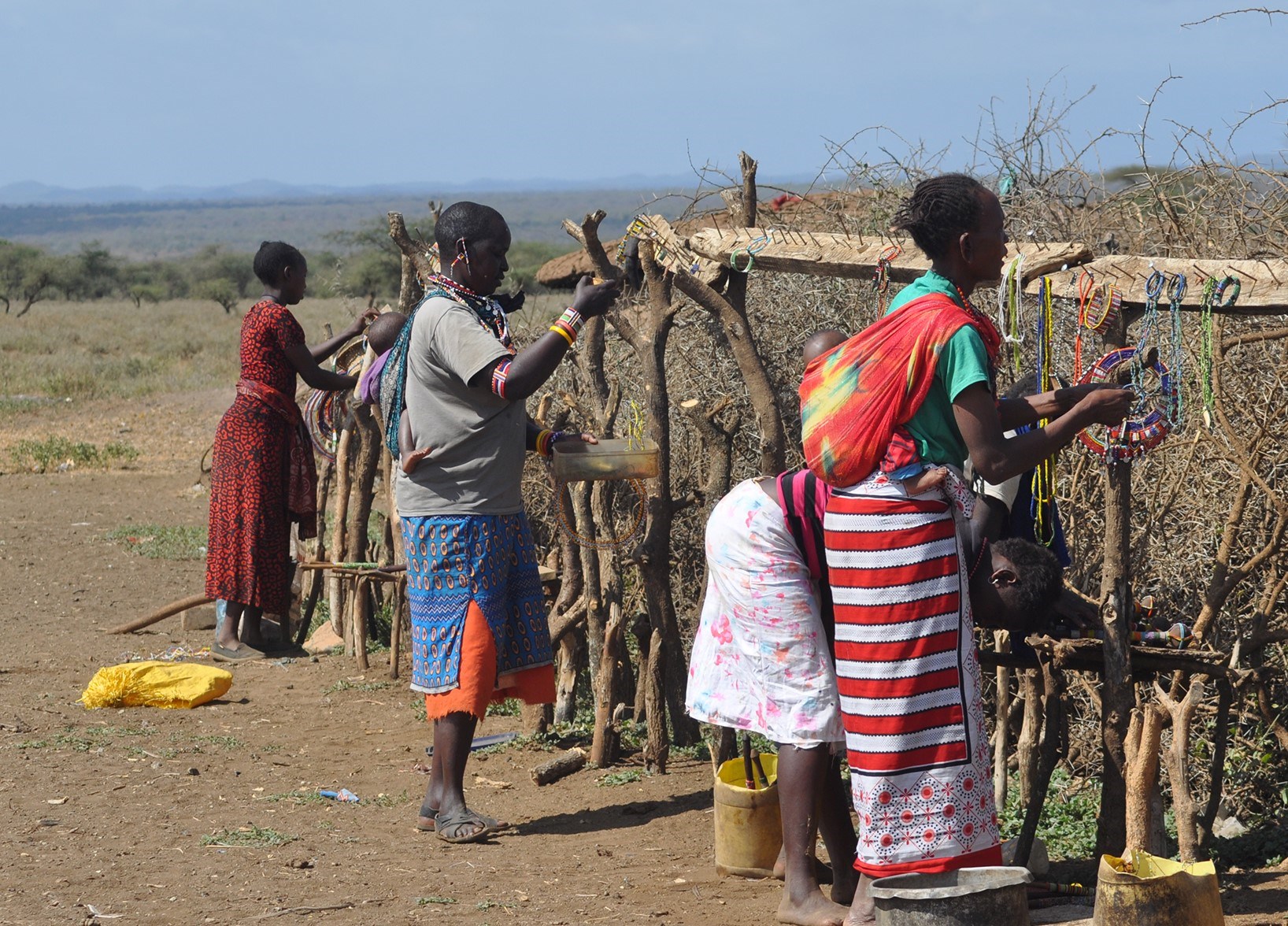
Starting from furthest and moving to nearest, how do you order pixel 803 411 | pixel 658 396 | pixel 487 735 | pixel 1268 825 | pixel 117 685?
pixel 117 685 → pixel 487 735 → pixel 658 396 → pixel 1268 825 → pixel 803 411

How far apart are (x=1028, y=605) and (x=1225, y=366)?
6.28ft

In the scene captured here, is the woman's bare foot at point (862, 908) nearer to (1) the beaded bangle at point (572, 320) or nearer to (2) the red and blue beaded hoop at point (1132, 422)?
(2) the red and blue beaded hoop at point (1132, 422)

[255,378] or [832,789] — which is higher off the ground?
[255,378]

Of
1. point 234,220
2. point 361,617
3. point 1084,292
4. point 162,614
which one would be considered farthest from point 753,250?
point 234,220

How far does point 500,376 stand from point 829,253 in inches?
44.9

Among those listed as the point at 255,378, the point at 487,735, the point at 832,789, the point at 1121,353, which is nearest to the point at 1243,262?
the point at 1121,353

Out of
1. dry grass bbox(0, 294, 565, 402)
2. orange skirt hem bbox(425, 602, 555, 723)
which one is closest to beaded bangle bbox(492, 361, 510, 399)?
orange skirt hem bbox(425, 602, 555, 723)

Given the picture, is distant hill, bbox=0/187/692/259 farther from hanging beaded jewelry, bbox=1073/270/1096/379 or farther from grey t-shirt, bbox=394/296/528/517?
hanging beaded jewelry, bbox=1073/270/1096/379

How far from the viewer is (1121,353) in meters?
3.58

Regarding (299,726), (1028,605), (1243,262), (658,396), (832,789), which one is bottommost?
(299,726)

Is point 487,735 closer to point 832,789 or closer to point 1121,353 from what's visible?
point 832,789

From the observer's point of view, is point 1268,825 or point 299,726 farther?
point 299,726

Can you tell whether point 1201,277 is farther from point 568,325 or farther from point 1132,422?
point 568,325

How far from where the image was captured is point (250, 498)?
23.9 ft
